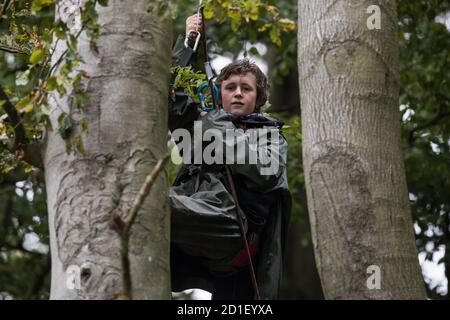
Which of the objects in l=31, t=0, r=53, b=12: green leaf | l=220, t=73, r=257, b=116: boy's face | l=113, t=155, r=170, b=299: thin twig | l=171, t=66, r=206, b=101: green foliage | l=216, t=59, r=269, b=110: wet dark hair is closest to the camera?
l=113, t=155, r=170, b=299: thin twig

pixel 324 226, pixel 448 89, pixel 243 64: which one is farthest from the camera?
pixel 448 89

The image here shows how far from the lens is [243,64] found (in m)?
5.32

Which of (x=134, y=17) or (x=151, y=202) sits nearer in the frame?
(x=151, y=202)

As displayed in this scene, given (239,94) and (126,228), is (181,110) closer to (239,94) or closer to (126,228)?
(239,94)

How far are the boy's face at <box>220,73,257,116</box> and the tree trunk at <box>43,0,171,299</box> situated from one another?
5.19 feet

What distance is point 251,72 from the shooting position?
5309mm

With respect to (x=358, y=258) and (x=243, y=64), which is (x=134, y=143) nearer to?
(x=358, y=258)

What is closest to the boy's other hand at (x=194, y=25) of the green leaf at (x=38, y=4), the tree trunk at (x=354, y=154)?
the tree trunk at (x=354, y=154)

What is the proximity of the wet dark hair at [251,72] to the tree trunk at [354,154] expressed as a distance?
0.96m

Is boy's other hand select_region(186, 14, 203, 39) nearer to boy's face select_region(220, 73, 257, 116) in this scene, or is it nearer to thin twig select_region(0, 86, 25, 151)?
boy's face select_region(220, 73, 257, 116)

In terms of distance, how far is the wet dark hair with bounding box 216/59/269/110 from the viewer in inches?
208

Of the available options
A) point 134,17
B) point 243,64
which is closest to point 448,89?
point 243,64

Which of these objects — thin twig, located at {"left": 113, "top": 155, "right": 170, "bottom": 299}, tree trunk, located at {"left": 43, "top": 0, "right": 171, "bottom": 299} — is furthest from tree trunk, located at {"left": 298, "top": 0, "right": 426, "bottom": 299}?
thin twig, located at {"left": 113, "top": 155, "right": 170, "bottom": 299}

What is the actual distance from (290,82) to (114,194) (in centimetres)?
1030
